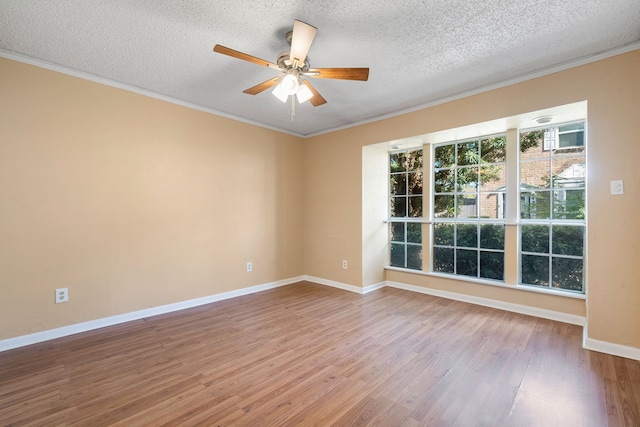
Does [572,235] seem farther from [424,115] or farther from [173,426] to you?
[173,426]

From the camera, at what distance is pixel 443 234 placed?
4.01 meters

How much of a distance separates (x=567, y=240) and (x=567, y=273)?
36 centimetres

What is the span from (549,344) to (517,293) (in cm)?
85

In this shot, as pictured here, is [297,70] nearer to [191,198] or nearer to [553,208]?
[191,198]

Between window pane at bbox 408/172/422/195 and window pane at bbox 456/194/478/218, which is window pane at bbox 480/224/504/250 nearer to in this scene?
window pane at bbox 456/194/478/218

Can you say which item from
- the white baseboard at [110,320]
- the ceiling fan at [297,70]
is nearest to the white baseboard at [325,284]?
the white baseboard at [110,320]

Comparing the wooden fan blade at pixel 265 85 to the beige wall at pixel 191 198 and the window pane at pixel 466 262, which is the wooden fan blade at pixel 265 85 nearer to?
the beige wall at pixel 191 198

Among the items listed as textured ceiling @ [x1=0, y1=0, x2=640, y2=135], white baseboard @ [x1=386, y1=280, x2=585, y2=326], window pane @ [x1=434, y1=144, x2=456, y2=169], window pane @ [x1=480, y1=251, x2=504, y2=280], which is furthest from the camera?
window pane @ [x1=434, y1=144, x2=456, y2=169]

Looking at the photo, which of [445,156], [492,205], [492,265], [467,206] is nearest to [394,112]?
[445,156]

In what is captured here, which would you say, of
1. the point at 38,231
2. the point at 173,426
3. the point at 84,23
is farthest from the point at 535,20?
the point at 38,231

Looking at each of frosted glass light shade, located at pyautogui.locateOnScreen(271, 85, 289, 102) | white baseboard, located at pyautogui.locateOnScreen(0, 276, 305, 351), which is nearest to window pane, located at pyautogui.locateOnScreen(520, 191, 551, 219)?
frosted glass light shade, located at pyautogui.locateOnScreen(271, 85, 289, 102)

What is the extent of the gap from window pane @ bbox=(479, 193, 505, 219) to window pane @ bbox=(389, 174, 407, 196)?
111 centimetres

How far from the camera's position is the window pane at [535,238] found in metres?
3.19

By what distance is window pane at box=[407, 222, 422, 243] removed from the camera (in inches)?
166
